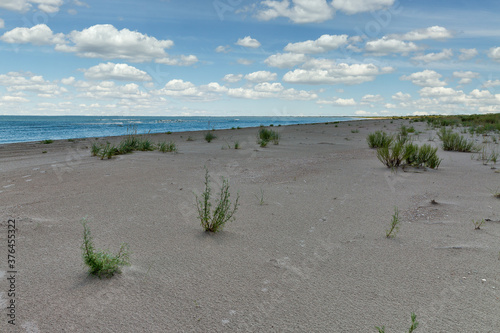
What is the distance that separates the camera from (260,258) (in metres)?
2.83

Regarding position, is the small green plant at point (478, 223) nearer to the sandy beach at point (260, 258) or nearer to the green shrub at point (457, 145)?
the sandy beach at point (260, 258)

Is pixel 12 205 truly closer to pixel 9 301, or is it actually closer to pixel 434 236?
pixel 9 301

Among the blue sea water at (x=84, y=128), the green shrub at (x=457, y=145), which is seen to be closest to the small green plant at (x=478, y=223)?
the green shrub at (x=457, y=145)

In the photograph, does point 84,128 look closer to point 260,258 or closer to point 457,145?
point 457,145

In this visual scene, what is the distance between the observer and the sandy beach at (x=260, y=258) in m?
2.01

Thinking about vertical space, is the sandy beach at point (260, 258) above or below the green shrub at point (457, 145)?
below

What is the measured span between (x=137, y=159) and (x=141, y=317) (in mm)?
6289

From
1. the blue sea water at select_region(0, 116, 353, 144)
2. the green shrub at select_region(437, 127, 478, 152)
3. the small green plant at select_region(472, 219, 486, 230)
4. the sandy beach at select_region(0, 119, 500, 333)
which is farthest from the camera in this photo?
the blue sea water at select_region(0, 116, 353, 144)

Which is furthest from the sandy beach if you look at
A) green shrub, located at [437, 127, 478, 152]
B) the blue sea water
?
the blue sea water

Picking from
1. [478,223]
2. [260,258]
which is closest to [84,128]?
[260,258]

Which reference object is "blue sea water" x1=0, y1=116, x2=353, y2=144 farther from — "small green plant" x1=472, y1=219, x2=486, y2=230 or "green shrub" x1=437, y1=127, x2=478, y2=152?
"green shrub" x1=437, y1=127, x2=478, y2=152

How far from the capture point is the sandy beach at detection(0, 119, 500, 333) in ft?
6.61

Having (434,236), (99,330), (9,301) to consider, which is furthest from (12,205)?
(434,236)

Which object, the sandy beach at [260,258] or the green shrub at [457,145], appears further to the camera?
the green shrub at [457,145]
